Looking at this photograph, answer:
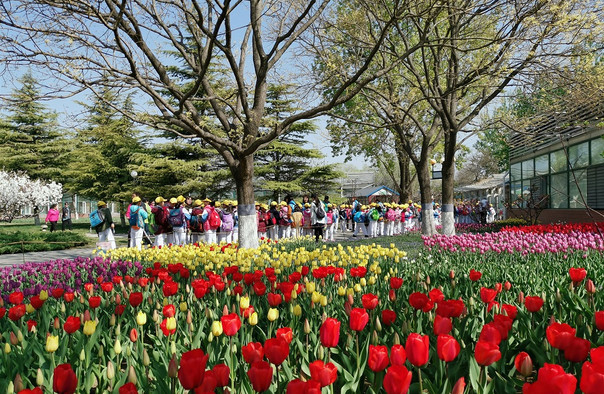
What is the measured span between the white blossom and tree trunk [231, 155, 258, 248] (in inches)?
1039

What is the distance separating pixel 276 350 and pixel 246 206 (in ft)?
29.4

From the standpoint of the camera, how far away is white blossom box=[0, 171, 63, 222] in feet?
105

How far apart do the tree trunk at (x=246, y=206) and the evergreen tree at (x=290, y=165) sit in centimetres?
2115

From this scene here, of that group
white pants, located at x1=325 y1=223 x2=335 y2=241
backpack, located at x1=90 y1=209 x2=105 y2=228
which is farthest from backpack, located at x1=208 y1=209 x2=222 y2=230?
white pants, located at x1=325 y1=223 x2=335 y2=241

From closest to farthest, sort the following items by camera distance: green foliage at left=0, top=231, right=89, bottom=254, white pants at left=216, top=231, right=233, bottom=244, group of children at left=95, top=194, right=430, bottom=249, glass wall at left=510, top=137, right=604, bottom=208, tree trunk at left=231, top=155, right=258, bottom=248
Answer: tree trunk at left=231, top=155, right=258, bottom=248 < group of children at left=95, top=194, right=430, bottom=249 < green foliage at left=0, top=231, right=89, bottom=254 < white pants at left=216, top=231, right=233, bottom=244 < glass wall at left=510, top=137, right=604, bottom=208

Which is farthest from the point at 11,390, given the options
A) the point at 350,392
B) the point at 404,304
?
the point at 404,304

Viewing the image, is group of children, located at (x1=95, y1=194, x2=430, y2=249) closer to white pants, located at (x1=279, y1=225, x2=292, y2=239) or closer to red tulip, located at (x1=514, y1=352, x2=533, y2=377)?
white pants, located at (x1=279, y1=225, x2=292, y2=239)

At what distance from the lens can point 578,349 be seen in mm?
1802

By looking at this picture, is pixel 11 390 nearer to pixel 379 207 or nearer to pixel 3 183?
pixel 379 207

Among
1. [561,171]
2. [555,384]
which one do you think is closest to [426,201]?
[561,171]

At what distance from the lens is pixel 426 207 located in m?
16.1

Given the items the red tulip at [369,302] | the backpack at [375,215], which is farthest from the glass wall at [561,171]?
the red tulip at [369,302]

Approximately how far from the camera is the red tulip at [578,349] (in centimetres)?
179

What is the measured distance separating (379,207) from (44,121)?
3332 cm
